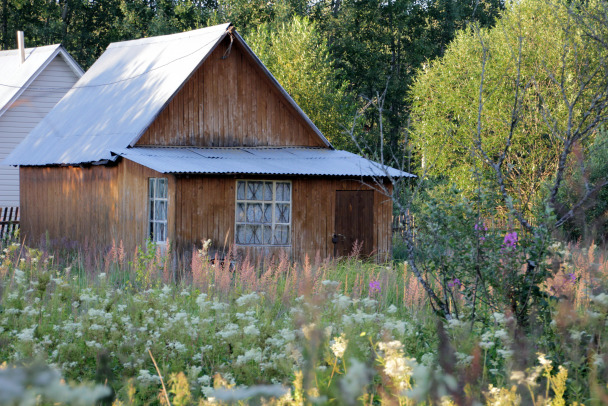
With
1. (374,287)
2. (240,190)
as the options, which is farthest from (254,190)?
(374,287)

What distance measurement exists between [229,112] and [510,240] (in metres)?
11.6

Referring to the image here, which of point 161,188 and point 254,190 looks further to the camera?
point 254,190

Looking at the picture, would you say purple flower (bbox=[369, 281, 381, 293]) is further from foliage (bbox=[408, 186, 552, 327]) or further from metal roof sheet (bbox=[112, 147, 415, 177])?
metal roof sheet (bbox=[112, 147, 415, 177])

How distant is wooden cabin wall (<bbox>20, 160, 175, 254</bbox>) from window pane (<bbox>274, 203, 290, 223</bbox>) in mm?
2367

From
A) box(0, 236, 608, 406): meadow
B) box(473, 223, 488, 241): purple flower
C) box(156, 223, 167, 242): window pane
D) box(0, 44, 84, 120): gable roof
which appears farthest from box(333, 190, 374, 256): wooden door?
box(0, 44, 84, 120): gable roof

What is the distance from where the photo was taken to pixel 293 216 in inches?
624

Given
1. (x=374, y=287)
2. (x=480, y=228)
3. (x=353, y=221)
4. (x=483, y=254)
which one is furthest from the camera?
(x=353, y=221)

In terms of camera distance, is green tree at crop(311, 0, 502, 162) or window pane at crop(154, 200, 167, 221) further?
green tree at crop(311, 0, 502, 162)

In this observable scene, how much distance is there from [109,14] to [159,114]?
2684cm

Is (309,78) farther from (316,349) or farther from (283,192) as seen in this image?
(316,349)

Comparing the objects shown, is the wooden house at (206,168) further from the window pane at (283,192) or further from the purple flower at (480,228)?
the purple flower at (480,228)

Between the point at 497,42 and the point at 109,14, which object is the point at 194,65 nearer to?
the point at 497,42

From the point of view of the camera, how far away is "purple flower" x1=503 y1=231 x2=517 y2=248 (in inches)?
245

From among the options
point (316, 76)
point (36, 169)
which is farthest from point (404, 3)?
point (36, 169)
